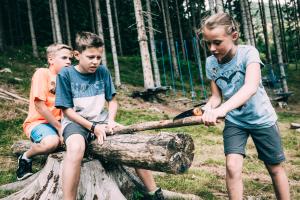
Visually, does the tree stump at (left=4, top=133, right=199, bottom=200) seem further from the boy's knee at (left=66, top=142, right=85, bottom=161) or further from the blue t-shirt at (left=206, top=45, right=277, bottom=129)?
the blue t-shirt at (left=206, top=45, right=277, bottom=129)

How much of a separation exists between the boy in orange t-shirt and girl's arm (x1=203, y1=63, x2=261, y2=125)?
2.44m

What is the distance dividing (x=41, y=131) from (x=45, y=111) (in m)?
0.30

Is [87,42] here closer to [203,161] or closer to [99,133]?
[99,133]

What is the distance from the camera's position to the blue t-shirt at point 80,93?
4.08 metres

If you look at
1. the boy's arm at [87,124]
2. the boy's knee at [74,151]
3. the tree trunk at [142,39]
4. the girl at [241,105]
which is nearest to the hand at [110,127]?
the boy's arm at [87,124]

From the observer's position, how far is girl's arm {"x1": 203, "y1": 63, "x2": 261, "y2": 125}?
2997mm

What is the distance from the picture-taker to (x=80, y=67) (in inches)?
165

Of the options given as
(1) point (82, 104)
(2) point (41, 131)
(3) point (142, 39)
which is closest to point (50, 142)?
(2) point (41, 131)

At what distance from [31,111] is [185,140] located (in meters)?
2.58

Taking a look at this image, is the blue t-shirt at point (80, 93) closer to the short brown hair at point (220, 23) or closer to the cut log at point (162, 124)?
the cut log at point (162, 124)

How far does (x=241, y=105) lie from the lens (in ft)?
11.1

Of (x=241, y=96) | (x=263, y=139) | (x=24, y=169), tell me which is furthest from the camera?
(x=24, y=169)

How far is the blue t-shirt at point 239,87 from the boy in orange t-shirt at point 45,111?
2320 millimetres

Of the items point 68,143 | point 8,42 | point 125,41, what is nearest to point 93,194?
point 68,143
